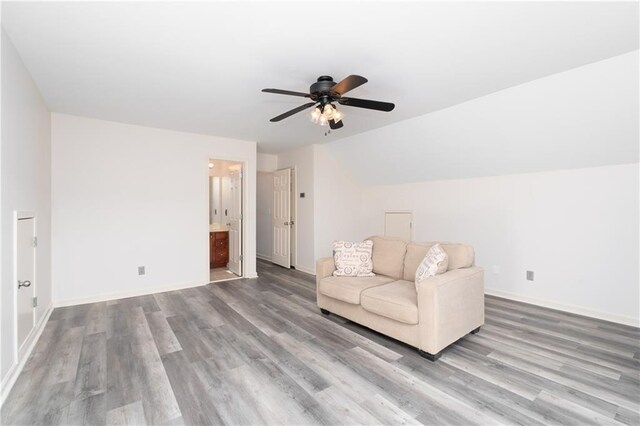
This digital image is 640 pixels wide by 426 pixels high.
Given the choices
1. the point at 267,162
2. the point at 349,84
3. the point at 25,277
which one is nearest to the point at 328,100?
the point at 349,84

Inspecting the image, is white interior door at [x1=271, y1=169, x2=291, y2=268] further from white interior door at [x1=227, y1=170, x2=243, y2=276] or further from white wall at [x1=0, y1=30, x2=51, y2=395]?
white wall at [x1=0, y1=30, x2=51, y2=395]

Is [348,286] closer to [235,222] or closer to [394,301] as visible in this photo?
[394,301]

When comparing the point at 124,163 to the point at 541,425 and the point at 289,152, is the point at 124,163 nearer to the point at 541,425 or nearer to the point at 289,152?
the point at 289,152

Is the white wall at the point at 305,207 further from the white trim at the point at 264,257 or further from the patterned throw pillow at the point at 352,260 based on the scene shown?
the patterned throw pillow at the point at 352,260

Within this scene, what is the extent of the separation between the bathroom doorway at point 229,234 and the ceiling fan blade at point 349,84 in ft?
10.9

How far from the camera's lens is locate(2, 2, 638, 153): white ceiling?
6.06 feet

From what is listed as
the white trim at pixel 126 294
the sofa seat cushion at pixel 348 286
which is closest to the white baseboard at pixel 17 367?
the white trim at pixel 126 294

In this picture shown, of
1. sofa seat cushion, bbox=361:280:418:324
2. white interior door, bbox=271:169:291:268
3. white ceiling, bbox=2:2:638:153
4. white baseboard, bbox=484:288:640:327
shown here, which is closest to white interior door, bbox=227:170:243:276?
white interior door, bbox=271:169:291:268

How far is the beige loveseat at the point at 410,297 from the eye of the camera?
2.45 meters

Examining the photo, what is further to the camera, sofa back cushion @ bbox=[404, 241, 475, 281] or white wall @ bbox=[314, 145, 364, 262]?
white wall @ bbox=[314, 145, 364, 262]

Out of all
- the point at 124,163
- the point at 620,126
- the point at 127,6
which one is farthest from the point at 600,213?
the point at 124,163

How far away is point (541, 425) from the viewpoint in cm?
172

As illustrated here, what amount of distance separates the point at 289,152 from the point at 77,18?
438 centimetres

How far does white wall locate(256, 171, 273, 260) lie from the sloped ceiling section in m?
2.69
